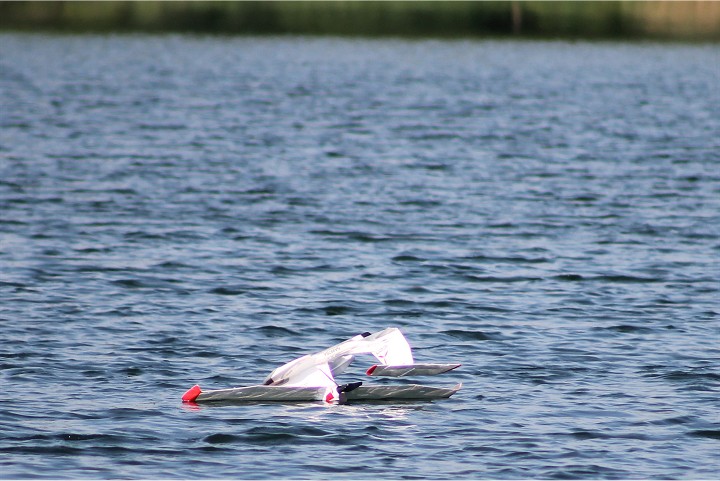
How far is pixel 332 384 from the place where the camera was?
58.3 ft

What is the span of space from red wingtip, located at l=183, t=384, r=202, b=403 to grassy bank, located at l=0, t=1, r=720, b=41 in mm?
97540

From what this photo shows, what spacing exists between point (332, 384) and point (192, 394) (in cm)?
212

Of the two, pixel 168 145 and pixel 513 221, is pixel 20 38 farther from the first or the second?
pixel 513 221

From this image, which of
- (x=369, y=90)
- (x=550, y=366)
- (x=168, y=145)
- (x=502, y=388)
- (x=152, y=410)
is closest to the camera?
(x=152, y=410)

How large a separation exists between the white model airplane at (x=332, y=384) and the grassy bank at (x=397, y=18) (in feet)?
316

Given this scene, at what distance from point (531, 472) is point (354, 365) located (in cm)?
588

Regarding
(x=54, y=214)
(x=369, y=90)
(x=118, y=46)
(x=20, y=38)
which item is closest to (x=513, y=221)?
(x=54, y=214)

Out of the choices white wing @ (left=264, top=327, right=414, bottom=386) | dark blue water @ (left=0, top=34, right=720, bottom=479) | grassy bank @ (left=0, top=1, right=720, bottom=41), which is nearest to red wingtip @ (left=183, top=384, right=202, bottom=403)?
dark blue water @ (left=0, top=34, right=720, bottom=479)

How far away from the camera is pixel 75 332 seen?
2166 centimetres

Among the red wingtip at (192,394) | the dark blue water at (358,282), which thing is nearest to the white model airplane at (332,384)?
the red wingtip at (192,394)

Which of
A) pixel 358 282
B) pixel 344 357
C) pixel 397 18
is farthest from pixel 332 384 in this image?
pixel 397 18

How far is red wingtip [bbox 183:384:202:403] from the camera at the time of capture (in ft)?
57.8

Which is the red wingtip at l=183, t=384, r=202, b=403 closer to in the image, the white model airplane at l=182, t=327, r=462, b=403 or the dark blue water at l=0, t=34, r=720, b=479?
the white model airplane at l=182, t=327, r=462, b=403

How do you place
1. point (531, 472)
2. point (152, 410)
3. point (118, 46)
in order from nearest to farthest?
point (531, 472) < point (152, 410) < point (118, 46)
